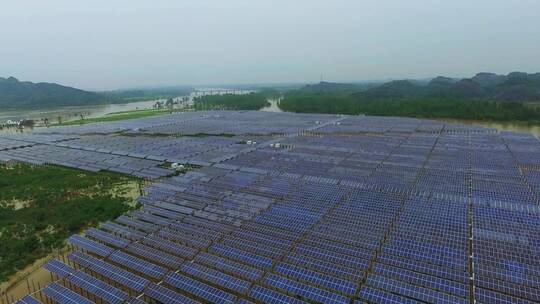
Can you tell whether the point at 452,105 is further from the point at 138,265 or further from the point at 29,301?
the point at 29,301

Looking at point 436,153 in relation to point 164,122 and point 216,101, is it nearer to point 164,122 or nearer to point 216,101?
point 164,122

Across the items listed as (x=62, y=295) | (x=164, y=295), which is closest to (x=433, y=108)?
(x=164, y=295)

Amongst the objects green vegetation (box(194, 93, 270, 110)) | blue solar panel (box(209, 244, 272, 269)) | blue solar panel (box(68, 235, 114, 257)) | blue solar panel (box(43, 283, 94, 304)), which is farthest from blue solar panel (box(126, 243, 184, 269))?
green vegetation (box(194, 93, 270, 110))

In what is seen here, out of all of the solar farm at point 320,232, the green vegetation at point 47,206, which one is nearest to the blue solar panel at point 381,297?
the solar farm at point 320,232

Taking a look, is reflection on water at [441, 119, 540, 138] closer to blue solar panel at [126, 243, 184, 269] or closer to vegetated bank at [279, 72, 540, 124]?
vegetated bank at [279, 72, 540, 124]

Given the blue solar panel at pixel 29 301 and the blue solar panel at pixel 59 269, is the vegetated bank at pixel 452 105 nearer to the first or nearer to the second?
the blue solar panel at pixel 59 269
